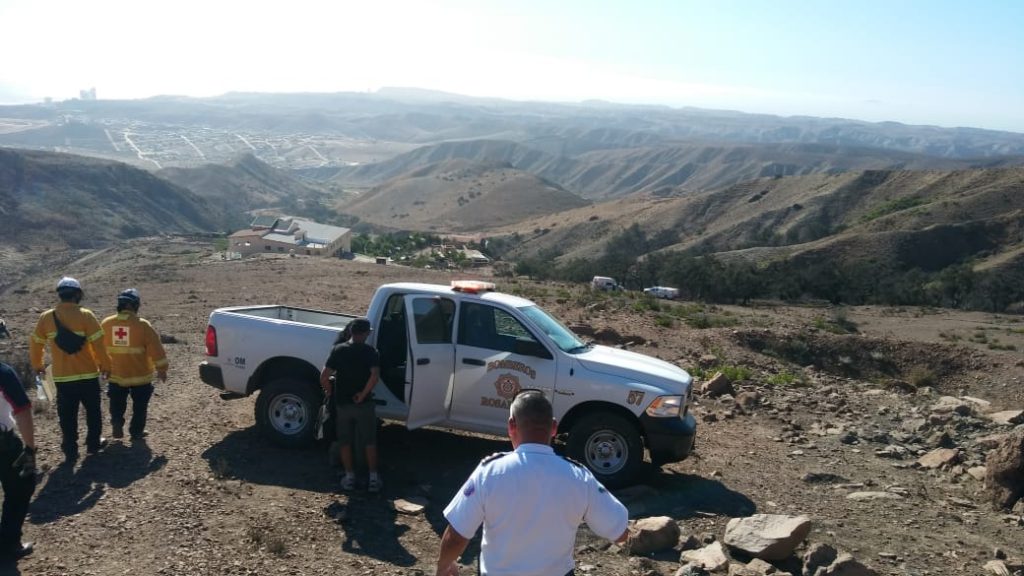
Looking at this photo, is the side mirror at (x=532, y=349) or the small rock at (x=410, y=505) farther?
the side mirror at (x=532, y=349)

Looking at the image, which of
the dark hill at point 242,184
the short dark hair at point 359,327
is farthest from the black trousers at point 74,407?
the dark hill at point 242,184

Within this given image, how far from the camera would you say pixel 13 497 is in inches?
213

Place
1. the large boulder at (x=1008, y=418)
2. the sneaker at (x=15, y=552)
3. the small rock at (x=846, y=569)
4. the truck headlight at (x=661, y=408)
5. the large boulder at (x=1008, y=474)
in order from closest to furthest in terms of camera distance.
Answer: the small rock at (x=846, y=569) < the sneaker at (x=15, y=552) < the large boulder at (x=1008, y=474) < the truck headlight at (x=661, y=408) < the large boulder at (x=1008, y=418)

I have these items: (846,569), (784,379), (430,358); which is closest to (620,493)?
(430,358)

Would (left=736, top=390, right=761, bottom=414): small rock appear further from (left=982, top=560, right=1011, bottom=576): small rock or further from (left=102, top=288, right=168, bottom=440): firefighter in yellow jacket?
(left=102, top=288, right=168, bottom=440): firefighter in yellow jacket

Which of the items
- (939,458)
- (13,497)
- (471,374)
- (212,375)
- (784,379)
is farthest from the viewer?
(784,379)

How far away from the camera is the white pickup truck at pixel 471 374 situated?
7426 millimetres

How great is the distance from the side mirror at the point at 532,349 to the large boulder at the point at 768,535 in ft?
7.38

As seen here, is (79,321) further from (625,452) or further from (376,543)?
(625,452)

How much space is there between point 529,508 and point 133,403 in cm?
610

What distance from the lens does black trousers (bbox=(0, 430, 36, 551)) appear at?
530cm

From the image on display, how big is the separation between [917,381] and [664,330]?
5019 mm

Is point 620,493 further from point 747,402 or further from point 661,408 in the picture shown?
point 747,402

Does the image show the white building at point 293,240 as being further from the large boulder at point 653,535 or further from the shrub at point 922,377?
the large boulder at point 653,535
